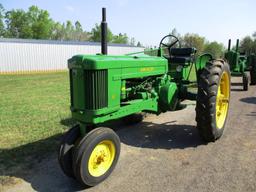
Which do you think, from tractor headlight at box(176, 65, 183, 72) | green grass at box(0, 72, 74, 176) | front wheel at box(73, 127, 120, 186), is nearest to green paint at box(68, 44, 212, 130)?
front wheel at box(73, 127, 120, 186)

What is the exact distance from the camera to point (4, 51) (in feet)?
67.7

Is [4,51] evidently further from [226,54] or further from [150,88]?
[150,88]

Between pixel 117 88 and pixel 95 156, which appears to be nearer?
pixel 95 156

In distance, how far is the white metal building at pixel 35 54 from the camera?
20.9 meters

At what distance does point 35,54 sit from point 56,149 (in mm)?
19780

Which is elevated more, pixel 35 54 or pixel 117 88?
pixel 35 54

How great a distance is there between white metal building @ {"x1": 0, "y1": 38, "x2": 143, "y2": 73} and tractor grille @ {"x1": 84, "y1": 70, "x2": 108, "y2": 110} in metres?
19.5

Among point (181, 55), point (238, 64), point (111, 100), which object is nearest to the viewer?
point (111, 100)

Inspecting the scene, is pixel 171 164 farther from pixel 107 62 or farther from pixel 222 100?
pixel 222 100

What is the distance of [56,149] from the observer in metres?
4.26

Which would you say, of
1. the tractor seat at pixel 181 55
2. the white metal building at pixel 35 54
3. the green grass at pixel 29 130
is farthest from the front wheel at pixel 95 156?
the white metal building at pixel 35 54

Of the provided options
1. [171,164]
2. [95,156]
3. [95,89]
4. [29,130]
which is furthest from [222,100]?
[29,130]

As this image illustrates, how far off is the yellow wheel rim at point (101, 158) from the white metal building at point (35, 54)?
19642 millimetres

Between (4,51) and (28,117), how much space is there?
16.5 meters
